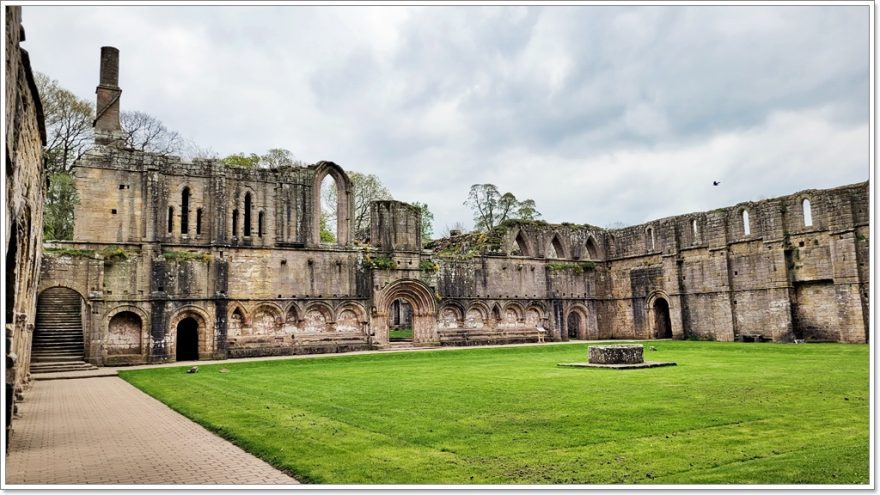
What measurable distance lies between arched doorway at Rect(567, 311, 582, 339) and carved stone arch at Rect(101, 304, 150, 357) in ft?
80.0

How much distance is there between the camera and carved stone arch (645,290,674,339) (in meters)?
36.9

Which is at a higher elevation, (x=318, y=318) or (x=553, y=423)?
(x=318, y=318)

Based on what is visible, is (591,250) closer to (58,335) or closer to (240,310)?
(240,310)

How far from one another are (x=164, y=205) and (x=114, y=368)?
821 cm

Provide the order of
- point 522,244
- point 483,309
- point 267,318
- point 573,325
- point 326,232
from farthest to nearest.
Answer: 1. point 326,232
2. point 573,325
3. point 522,244
4. point 483,309
5. point 267,318

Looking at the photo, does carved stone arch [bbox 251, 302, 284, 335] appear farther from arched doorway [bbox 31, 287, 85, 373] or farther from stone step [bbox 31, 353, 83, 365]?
stone step [bbox 31, 353, 83, 365]

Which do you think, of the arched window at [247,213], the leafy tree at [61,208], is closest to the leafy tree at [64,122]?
the leafy tree at [61,208]

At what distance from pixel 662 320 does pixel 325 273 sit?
20149 millimetres

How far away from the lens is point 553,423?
925cm

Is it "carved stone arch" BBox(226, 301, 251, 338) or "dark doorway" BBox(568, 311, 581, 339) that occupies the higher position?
"carved stone arch" BBox(226, 301, 251, 338)

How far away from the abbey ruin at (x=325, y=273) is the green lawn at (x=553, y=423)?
31.2ft

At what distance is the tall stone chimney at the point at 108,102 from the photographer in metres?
29.2

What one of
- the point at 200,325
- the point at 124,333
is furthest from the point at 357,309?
the point at 124,333

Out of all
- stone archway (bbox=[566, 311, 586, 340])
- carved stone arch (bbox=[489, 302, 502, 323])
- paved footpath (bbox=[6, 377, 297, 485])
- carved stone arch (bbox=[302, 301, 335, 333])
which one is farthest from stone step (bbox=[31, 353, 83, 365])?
stone archway (bbox=[566, 311, 586, 340])
